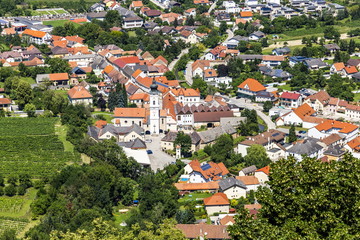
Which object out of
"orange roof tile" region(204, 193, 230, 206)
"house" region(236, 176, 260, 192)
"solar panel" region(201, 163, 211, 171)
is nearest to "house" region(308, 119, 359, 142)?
"house" region(236, 176, 260, 192)

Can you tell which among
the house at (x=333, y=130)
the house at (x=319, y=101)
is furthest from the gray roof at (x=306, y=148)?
the house at (x=319, y=101)

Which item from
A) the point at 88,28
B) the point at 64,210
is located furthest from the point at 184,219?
the point at 88,28

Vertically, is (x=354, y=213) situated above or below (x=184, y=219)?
above

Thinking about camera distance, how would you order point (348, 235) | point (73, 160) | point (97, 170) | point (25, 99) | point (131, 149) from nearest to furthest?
point (348, 235), point (97, 170), point (73, 160), point (131, 149), point (25, 99)

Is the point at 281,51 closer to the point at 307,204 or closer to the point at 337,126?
the point at 337,126

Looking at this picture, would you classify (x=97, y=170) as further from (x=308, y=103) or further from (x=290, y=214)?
(x=308, y=103)

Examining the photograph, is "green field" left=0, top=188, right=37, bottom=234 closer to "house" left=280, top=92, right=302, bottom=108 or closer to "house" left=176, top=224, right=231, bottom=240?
"house" left=176, top=224, right=231, bottom=240

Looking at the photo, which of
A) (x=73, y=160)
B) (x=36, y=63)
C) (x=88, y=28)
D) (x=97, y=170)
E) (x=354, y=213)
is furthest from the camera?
(x=88, y=28)
